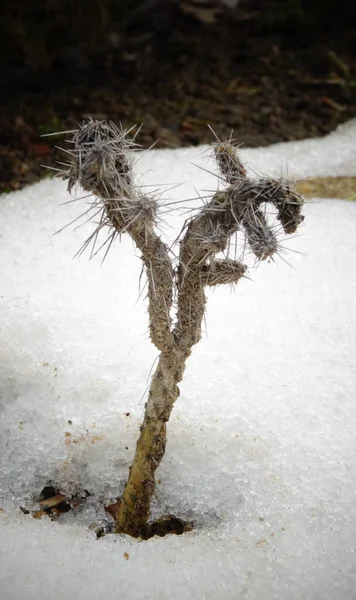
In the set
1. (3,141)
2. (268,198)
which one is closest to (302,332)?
(268,198)

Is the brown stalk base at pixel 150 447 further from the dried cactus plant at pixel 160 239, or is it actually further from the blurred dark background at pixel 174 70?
the blurred dark background at pixel 174 70

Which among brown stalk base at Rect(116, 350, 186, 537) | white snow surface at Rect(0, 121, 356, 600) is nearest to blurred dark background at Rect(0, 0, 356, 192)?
white snow surface at Rect(0, 121, 356, 600)

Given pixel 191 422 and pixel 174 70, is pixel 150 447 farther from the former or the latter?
pixel 174 70

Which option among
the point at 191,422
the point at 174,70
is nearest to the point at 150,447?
the point at 191,422

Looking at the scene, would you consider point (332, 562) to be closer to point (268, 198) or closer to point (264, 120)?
point (268, 198)

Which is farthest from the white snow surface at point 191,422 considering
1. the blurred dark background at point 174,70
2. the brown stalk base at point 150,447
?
the blurred dark background at point 174,70
